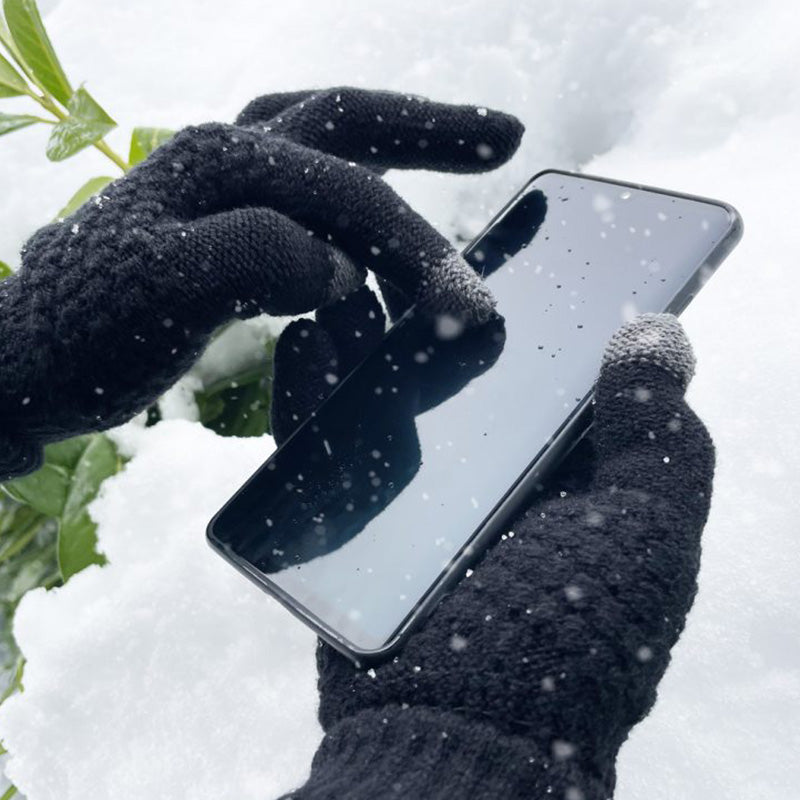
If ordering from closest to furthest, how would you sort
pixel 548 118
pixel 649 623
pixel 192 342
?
1. pixel 649 623
2. pixel 192 342
3. pixel 548 118

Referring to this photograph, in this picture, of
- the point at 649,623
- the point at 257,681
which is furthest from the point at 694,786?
the point at 257,681

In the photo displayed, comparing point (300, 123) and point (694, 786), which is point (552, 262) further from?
point (694, 786)

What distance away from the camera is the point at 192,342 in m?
0.66

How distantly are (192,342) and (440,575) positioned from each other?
Answer: 0.26 meters

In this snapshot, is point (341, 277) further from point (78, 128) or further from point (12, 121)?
point (12, 121)

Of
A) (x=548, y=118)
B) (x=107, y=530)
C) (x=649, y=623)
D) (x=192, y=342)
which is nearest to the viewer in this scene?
(x=649, y=623)

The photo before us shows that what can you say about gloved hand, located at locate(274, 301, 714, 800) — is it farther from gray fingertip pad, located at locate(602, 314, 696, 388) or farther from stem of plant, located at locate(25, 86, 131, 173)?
stem of plant, located at locate(25, 86, 131, 173)

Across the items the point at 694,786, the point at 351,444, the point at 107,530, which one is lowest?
the point at 694,786

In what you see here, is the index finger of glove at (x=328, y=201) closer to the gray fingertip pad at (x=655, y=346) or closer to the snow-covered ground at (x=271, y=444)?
the gray fingertip pad at (x=655, y=346)

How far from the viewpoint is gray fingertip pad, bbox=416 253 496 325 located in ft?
2.28

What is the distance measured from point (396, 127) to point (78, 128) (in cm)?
34

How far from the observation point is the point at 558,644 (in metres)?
0.52

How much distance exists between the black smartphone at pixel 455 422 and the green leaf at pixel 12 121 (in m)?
0.50

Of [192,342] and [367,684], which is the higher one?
[192,342]
